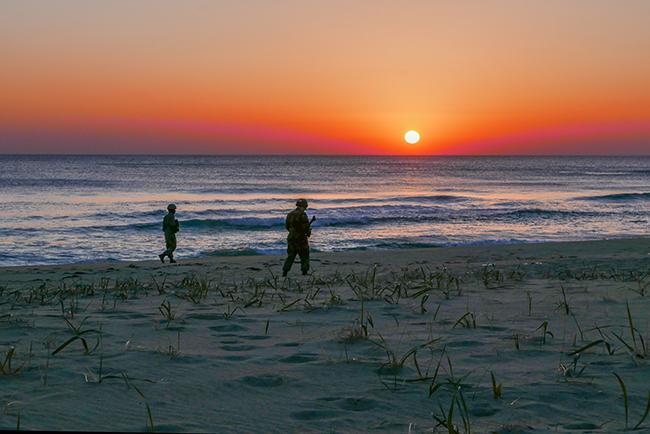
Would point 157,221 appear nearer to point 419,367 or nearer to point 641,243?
point 641,243

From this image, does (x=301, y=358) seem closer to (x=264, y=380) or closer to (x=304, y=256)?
(x=264, y=380)

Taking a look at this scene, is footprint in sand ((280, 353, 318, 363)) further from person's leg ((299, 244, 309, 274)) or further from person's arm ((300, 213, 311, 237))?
person's leg ((299, 244, 309, 274))

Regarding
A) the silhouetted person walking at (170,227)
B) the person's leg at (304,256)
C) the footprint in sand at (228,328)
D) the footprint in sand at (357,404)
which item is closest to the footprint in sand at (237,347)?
the footprint in sand at (228,328)

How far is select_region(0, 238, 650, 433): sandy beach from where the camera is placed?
2.77 m

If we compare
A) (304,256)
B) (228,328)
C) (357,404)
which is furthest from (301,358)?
(304,256)

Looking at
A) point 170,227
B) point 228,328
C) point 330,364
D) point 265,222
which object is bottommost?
point 265,222

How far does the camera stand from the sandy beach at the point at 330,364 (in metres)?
2.77

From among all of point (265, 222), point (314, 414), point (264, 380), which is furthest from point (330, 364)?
point (265, 222)

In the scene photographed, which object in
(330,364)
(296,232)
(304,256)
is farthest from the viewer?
(304,256)

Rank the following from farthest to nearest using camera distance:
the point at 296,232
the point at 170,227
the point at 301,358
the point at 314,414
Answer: the point at 170,227, the point at 296,232, the point at 301,358, the point at 314,414

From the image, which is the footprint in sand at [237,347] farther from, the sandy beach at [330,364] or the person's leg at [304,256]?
the person's leg at [304,256]

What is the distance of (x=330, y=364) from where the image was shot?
12.0ft

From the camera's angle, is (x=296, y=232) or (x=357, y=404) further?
(x=296, y=232)

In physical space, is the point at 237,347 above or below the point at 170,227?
above
